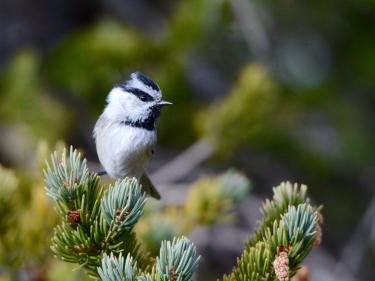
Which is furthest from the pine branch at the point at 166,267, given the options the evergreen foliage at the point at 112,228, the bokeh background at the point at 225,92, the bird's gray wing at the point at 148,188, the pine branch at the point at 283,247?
the bokeh background at the point at 225,92

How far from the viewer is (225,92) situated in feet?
15.6

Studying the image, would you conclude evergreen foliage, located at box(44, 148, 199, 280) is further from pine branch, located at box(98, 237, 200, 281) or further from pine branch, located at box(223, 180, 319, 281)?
pine branch, located at box(223, 180, 319, 281)

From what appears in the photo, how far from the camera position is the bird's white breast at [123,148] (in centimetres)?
264

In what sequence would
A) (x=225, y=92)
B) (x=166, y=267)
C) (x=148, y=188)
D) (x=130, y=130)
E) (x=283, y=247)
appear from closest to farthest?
1. (x=166, y=267)
2. (x=283, y=247)
3. (x=148, y=188)
4. (x=130, y=130)
5. (x=225, y=92)

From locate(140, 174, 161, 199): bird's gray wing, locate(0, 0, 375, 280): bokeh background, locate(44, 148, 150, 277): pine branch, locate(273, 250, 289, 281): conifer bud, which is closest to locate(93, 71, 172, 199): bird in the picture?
locate(140, 174, 161, 199): bird's gray wing

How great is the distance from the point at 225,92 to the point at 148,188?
2258 millimetres

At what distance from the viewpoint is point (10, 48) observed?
187 inches

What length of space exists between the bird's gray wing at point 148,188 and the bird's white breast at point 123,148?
2 cm

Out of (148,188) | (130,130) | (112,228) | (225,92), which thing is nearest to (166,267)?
(112,228)

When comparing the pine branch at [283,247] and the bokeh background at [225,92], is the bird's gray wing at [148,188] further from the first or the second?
the pine branch at [283,247]

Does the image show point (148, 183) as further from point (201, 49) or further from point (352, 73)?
point (352, 73)

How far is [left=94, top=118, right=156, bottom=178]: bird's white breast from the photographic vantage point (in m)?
2.64

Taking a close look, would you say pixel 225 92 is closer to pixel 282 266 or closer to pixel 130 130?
pixel 130 130

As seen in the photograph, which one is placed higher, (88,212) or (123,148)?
(123,148)
